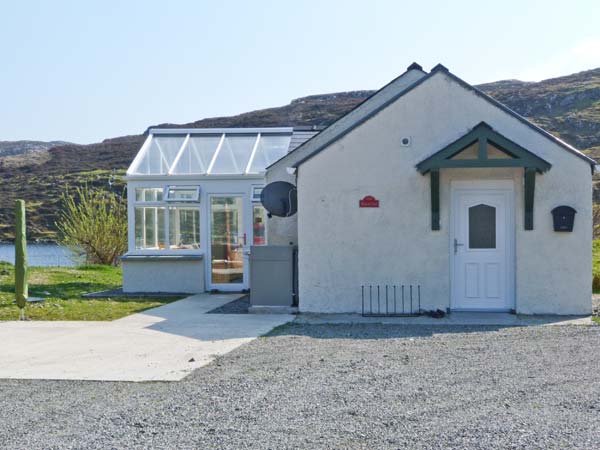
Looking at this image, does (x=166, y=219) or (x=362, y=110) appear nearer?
(x=362, y=110)

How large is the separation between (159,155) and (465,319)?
385 inches

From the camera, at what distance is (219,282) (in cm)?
1794

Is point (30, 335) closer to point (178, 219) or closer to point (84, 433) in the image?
point (84, 433)

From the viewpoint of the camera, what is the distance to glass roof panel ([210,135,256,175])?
59.3 ft

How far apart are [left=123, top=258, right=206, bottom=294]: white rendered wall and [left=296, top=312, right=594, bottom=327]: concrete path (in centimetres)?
526

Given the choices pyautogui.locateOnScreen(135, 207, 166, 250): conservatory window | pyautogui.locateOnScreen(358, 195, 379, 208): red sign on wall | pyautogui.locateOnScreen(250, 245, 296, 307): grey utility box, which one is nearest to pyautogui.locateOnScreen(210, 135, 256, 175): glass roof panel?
pyautogui.locateOnScreen(135, 207, 166, 250): conservatory window

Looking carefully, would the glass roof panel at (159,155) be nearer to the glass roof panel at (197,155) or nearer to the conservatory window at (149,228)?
the glass roof panel at (197,155)

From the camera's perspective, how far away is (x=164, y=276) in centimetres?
1777

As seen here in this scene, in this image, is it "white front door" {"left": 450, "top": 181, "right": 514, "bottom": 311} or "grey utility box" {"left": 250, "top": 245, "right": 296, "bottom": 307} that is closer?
"white front door" {"left": 450, "top": 181, "right": 514, "bottom": 311}

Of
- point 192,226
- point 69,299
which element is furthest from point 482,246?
point 69,299

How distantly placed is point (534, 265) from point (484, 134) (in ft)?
8.13

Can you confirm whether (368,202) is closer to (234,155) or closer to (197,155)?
(234,155)

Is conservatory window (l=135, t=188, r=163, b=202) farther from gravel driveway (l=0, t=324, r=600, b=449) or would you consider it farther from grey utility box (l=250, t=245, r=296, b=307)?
gravel driveway (l=0, t=324, r=600, b=449)

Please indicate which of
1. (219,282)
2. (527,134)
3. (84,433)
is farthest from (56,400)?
(219,282)
